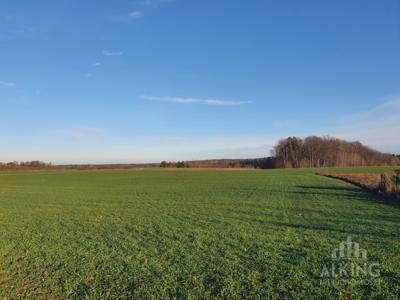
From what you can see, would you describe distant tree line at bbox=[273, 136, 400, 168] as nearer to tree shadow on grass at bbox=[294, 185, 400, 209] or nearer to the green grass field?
tree shadow on grass at bbox=[294, 185, 400, 209]

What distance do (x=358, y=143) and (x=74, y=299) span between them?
17885cm

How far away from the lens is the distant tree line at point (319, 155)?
142 meters

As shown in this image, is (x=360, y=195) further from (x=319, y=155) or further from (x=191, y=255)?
(x=319, y=155)

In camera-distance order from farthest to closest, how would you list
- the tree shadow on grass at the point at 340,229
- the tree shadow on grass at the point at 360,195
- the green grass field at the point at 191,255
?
1. the tree shadow on grass at the point at 360,195
2. the tree shadow on grass at the point at 340,229
3. the green grass field at the point at 191,255

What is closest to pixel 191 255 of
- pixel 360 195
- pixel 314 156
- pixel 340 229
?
pixel 340 229

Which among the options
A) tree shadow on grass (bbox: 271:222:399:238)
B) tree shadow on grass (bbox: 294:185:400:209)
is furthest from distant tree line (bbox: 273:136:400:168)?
tree shadow on grass (bbox: 271:222:399:238)

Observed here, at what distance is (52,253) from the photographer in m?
8.69

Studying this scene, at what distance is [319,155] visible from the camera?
14762 centimetres

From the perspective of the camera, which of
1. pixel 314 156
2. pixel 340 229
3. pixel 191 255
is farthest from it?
pixel 314 156

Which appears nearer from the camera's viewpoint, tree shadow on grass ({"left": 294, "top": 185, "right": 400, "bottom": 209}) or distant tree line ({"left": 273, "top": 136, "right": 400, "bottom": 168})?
tree shadow on grass ({"left": 294, "top": 185, "right": 400, "bottom": 209})

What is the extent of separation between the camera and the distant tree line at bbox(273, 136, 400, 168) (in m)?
142

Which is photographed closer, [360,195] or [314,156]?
[360,195]

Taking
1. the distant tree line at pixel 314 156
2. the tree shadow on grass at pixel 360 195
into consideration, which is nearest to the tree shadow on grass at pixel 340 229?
the tree shadow on grass at pixel 360 195

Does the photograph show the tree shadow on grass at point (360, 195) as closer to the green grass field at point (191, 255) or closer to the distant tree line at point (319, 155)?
the green grass field at point (191, 255)
